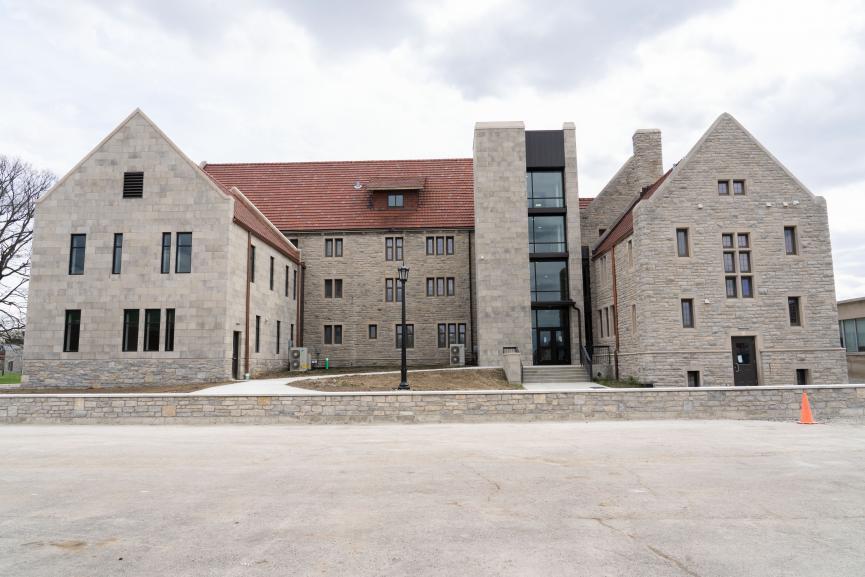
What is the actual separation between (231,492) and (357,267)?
28346mm

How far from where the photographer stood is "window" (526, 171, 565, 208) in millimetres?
32281

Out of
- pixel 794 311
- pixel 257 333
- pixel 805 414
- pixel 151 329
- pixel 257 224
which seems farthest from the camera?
pixel 257 224

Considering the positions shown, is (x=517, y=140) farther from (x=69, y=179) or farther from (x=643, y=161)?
(x=69, y=179)

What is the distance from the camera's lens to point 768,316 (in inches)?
977

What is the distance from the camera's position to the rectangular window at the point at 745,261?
2539 centimetres

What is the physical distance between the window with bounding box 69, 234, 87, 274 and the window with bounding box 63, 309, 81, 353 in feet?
6.10

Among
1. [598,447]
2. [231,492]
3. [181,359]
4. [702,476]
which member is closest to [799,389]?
[598,447]

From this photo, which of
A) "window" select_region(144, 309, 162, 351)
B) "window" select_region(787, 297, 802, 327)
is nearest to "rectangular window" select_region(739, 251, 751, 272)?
"window" select_region(787, 297, 802, 327)

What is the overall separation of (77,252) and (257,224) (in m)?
8.18

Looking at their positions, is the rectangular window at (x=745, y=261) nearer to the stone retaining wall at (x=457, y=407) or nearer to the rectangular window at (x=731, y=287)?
the rectangular window at (x=731, y=287)

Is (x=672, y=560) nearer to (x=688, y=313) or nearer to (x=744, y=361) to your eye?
(x=688, y=313)

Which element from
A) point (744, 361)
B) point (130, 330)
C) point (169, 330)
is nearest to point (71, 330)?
point (130, 330)

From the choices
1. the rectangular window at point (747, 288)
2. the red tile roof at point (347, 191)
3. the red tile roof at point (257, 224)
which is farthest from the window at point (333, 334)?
the rectangular window at point (747, 288)

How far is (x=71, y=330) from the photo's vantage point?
25031mm
